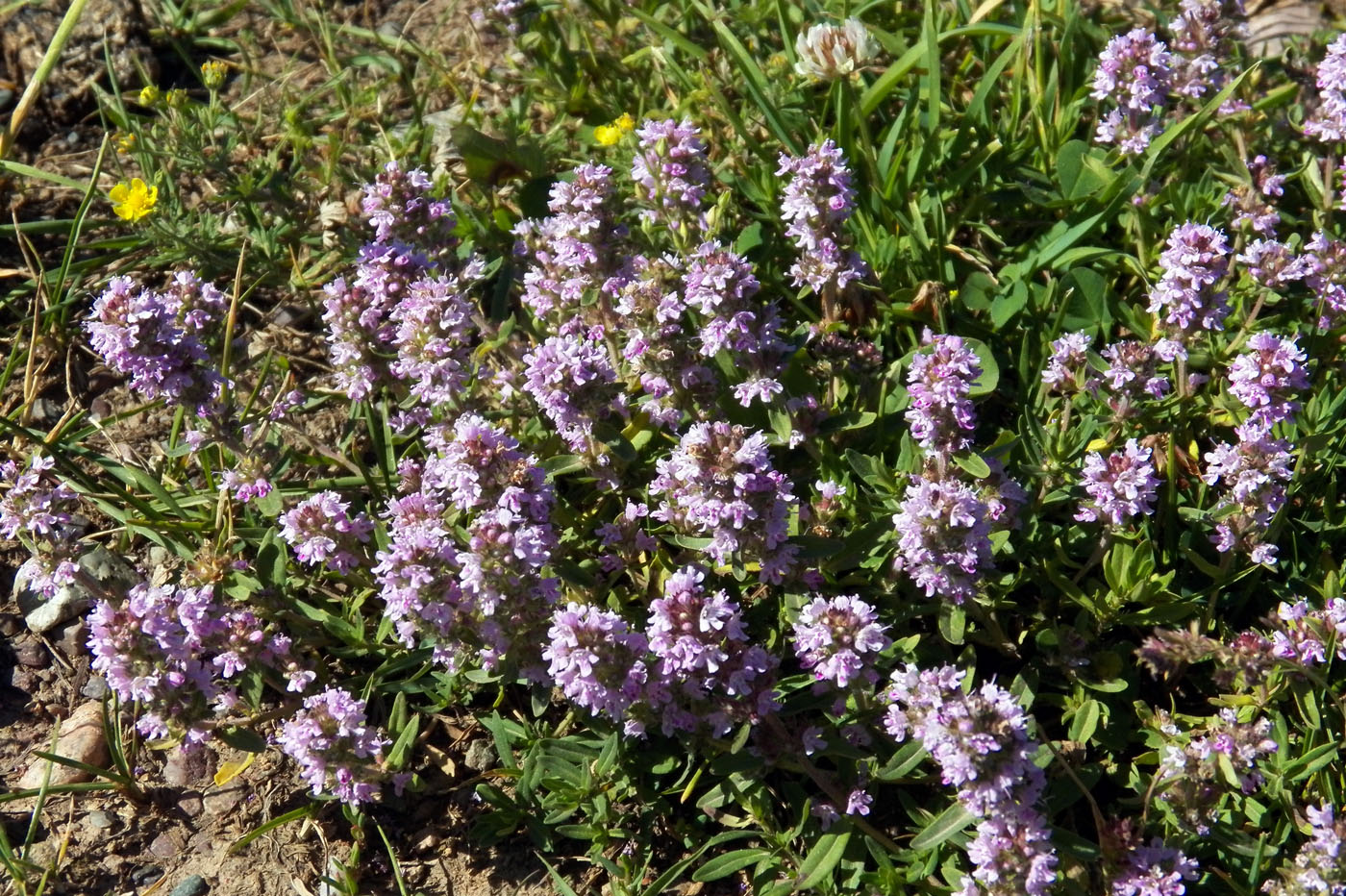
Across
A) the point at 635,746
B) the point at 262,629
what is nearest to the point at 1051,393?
the point at 635,746

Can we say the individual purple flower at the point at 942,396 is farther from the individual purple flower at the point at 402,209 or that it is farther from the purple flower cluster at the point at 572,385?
the individual purple flower at the point at 402,209

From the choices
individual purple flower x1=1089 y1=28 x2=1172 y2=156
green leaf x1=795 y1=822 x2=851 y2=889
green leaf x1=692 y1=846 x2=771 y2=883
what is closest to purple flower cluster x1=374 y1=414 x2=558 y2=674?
green leaf x1=692 y1=846 x2=771 y2=883

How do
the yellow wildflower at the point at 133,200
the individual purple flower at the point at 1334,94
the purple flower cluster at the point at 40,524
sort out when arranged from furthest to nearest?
the yellow wildflower at the point at 133,200, the individual purple flower at the point at 1334,94, the purple flower cluster at the point at 40,524

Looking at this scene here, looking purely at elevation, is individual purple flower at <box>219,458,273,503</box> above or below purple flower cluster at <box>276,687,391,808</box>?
above

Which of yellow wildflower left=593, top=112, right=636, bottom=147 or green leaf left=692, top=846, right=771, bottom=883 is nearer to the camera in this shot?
green leaf left=692, top=846, right=771, bottom=883

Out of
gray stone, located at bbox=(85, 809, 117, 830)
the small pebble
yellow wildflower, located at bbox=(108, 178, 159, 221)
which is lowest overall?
the small pebble

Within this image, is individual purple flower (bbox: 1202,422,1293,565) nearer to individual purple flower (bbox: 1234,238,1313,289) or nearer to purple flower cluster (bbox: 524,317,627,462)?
individual purple flower (bbox: 1234,238,1313,289)

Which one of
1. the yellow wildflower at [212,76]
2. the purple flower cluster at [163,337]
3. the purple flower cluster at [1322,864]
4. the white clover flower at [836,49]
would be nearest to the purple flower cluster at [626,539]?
the purple flower cluster at [163,337]

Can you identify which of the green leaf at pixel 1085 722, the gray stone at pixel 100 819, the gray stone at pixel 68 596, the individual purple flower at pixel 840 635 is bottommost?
the gray stone at pixel 100 819
